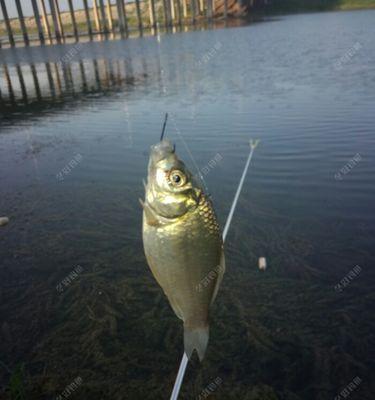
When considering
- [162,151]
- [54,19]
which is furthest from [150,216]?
[54,19]

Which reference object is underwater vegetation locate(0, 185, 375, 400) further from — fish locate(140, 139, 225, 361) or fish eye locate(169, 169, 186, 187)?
fish eye locate(169, 169, 186, 187)

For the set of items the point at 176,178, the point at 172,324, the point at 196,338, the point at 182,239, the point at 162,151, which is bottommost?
the point at 172,324

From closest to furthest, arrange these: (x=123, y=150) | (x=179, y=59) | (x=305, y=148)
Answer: (x=305, y=148) → (x=123, y=150) → (x=179, y=59)

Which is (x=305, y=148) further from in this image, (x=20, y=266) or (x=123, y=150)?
(x=20, y=266)

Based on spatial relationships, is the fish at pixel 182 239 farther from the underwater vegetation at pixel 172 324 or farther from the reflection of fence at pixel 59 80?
the reflection of fence at pixel 59 80

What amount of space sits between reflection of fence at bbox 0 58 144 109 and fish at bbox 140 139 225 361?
29.2m

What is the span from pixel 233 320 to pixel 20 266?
5596 mm

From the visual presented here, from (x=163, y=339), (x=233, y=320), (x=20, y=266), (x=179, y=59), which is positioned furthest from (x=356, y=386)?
(x=179, y=59)

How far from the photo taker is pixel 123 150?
17.1 metres

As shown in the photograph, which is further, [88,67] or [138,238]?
[88,67]

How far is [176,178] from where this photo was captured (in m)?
2.79

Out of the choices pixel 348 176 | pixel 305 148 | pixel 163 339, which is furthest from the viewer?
pixel 305 148

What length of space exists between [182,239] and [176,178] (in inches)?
18.7

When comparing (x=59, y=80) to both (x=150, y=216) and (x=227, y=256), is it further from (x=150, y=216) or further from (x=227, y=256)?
(x=150, y=216)
